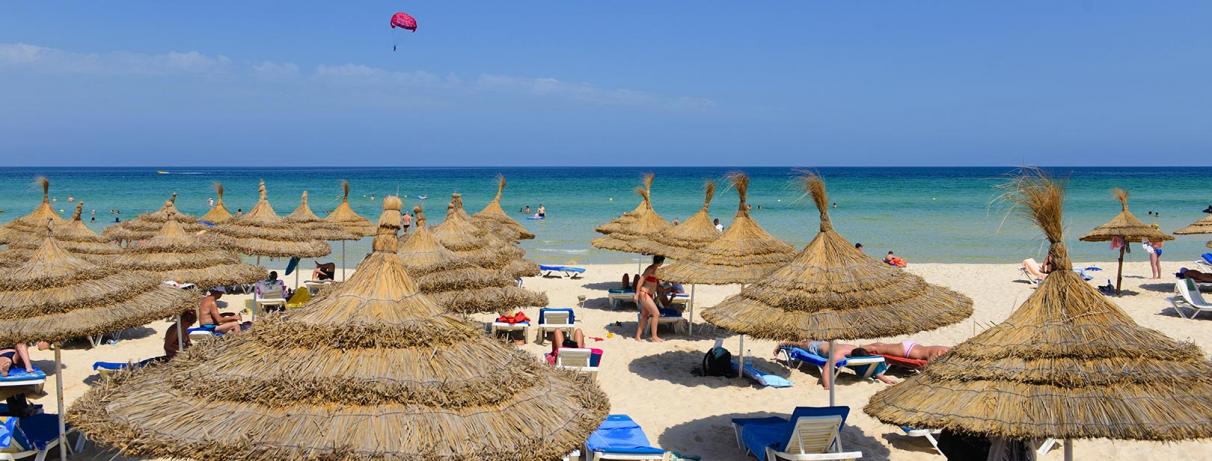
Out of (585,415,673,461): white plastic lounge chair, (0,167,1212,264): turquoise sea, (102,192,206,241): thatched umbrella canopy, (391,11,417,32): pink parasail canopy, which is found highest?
(391,11,417,32): pink parasail canopy

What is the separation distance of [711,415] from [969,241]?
76.5ft

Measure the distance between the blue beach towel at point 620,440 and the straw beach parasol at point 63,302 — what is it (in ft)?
12.3

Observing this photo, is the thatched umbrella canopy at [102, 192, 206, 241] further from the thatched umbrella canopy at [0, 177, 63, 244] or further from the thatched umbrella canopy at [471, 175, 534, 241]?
the thatched umbrella canopy at [471, 175, 534, 241]

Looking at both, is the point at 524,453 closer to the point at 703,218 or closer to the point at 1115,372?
the point at 1115,372

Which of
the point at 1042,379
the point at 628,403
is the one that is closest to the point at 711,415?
the point at 628,403

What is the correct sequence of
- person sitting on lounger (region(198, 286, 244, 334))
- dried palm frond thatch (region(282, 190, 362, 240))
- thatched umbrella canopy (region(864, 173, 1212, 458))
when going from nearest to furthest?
thatched umbrella canopy (region(864, 173, 1212, 458))
person sitting on lounger (region(198, 286, 244, 334))
dried palm frond thatch (region(282, 190, 362, 240))

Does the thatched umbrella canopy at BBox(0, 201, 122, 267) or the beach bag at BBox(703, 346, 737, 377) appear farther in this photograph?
the thatched umbrella canopy at BBox(0, 201, 122, 267)

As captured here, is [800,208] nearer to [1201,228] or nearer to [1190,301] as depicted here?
[1201,228]

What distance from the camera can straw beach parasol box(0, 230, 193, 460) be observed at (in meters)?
5.73

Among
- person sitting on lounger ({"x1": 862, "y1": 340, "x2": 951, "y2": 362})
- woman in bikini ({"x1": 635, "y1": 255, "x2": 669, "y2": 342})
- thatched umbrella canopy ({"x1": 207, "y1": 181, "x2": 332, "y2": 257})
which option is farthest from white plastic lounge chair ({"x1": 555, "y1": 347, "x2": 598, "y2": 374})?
thatched umbrella canopy ({"x1": 207, "y1": 181, "x2": 332, "y2": 257})

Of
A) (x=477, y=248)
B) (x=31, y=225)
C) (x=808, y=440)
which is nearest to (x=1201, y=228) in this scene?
(x=808, y=440)

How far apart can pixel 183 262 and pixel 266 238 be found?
399cm

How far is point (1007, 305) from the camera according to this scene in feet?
46.8

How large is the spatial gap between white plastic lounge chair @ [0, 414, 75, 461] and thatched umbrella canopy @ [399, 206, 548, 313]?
10.9 ft
